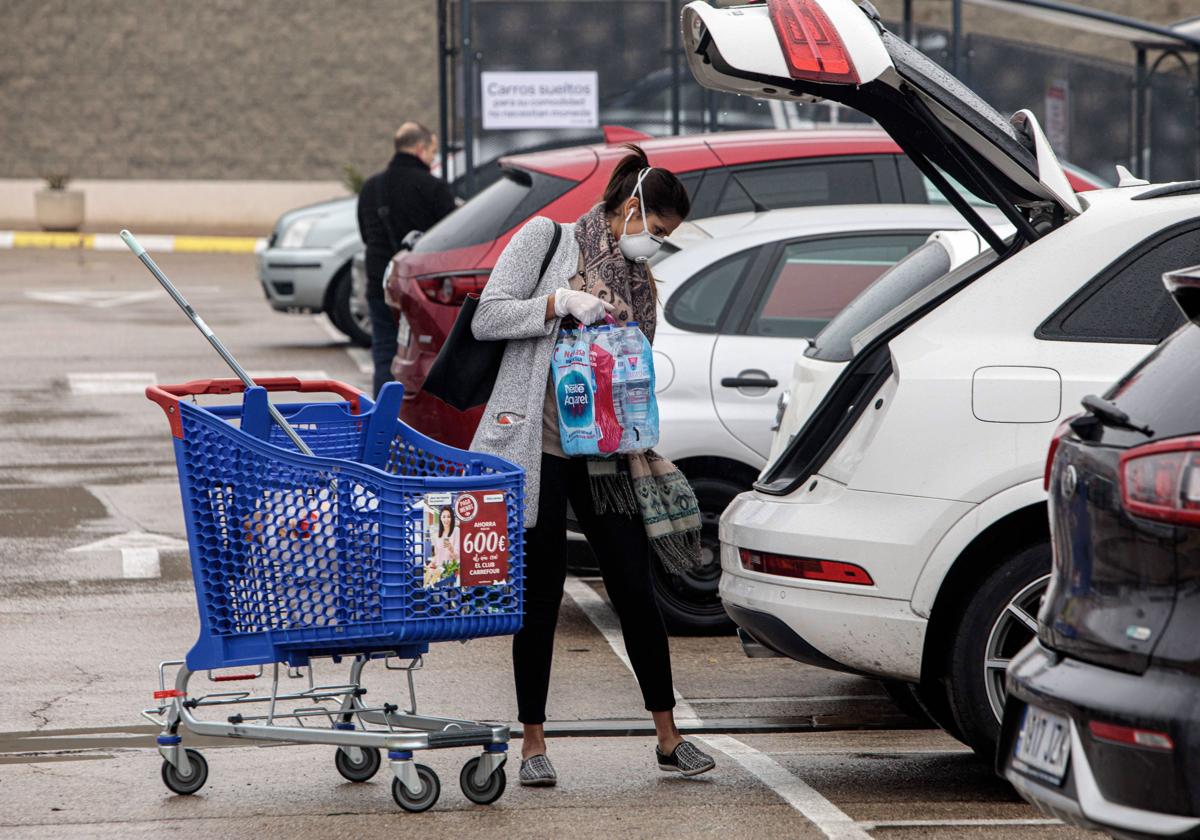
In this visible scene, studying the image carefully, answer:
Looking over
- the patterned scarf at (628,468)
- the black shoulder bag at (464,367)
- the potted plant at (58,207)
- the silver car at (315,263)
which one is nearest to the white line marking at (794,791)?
the patterned scarf at (628,468)

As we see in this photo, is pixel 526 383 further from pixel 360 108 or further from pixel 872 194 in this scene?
pixel 360 108

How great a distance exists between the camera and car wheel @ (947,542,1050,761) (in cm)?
510

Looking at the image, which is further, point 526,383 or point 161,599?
point 161,599

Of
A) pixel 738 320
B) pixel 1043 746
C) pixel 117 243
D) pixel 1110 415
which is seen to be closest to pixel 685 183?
pixel 738 320

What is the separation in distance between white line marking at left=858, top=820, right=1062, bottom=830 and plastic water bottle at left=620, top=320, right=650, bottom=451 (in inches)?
48.9

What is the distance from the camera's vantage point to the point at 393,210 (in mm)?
12070

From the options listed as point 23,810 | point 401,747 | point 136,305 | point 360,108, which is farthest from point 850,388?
point 360,108

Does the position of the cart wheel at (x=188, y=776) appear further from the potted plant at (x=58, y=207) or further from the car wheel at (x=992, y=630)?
the potted plant at (x=58, y=207)

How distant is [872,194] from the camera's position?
28.0 ft

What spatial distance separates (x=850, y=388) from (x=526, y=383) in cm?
93

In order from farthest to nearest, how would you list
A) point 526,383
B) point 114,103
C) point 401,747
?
point 114,103
point 526,383
point 401,747

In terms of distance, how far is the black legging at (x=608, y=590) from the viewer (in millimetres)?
5414

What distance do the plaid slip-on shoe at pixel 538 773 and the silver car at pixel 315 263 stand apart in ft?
37.5

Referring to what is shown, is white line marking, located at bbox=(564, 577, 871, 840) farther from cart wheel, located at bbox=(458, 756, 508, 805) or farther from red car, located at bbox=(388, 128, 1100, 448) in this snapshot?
red car, located at bbox=(388, 128, 1100, 448)
